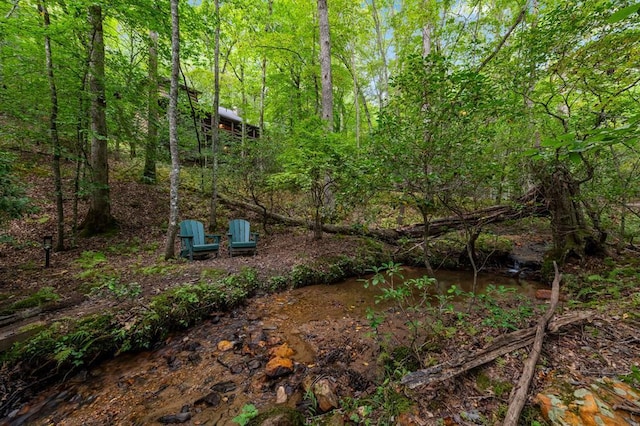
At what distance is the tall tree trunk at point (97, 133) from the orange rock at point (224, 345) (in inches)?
189

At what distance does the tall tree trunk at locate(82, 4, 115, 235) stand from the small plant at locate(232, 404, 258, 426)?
19.0 feet

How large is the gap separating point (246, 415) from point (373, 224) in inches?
259

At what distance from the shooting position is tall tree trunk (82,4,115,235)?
16.7 feet

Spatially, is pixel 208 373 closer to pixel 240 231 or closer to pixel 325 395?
pixel 325 395

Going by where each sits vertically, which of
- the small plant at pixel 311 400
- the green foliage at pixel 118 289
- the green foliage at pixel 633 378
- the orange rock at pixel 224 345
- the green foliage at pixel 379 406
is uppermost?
the green foliage at pixel 118 289

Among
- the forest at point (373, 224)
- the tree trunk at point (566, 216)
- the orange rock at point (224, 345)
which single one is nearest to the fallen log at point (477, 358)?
the forest at point (373, 224)

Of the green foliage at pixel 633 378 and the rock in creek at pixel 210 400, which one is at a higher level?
the green foliage at pixel 633 378

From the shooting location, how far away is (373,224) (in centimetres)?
793

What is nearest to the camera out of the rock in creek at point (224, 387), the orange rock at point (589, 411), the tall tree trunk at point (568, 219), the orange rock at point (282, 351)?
the orange rock at point (589, 411)

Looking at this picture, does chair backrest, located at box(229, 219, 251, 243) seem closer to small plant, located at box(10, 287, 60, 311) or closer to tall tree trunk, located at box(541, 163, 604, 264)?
small plant, located at box(10, 287, 60, 311)

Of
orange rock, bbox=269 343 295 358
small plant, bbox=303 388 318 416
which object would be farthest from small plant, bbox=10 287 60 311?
small plant, bbox=303 388 318 416

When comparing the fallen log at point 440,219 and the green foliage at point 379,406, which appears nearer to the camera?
the green foliage at point 379,406

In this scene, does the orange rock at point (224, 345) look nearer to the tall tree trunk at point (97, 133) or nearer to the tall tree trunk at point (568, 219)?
the tall tree trunk at point (97, 133)

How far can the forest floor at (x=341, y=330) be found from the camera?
1733 millimetres
